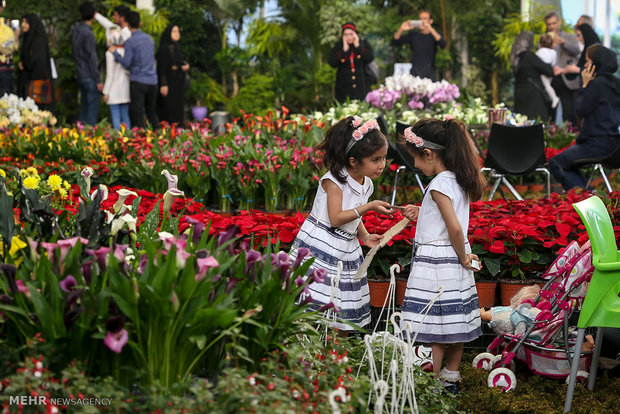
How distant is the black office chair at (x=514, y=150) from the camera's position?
7.37 meters

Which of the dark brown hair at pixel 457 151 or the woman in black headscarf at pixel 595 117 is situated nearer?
the dark brown hair at pixel 457 151

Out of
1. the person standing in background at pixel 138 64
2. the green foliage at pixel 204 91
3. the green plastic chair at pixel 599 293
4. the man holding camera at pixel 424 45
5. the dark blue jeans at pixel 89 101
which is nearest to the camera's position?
the green plastic chair at pixel 599 293

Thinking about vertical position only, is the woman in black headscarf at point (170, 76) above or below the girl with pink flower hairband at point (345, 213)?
above

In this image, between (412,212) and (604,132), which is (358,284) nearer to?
(412,212)

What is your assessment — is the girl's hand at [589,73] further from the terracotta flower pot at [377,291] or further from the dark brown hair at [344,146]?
the dark brown hair at [344,146]

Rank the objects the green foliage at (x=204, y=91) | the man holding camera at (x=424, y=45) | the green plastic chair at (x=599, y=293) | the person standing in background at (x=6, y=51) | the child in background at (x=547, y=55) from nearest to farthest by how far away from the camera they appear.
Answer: the green plastic chair at (x=599, y=293) → the person standing in background at (x=6, y=51) → the child in background at (x=547, y=55) → the man holding camera at (x=424, y=45) → the green foliage at (x=204, y=91)

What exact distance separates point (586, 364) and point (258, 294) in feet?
5.95

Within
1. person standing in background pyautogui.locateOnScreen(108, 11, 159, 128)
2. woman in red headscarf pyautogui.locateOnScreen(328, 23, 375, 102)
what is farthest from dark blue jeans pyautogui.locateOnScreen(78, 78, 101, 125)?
woman in red headscarf pyautogui.locateOnScreen(328, 23, 375, 102)

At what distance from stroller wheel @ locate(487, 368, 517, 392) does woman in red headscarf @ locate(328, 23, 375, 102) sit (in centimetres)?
778

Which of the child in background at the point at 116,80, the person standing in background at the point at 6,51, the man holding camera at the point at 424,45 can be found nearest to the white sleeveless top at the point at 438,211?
the person standing in background at the point at 6,51

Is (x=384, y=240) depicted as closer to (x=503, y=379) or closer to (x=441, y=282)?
(x=441, y=282)

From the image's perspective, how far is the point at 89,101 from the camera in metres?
11.5

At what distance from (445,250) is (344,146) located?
25.6 inches

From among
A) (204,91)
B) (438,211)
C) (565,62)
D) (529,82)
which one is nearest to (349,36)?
(529,82)
